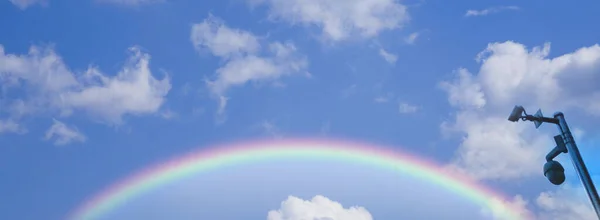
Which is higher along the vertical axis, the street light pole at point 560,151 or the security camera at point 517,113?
the security camera at point 517,113

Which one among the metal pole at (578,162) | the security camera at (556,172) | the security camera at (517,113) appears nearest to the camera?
the metal pole at (578,162)

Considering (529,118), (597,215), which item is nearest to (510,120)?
(529,118)

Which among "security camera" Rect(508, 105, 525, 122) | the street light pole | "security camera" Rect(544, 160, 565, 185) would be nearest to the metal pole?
the street light pole

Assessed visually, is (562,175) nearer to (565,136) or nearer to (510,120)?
(565,136)

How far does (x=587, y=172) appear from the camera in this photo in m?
7.61

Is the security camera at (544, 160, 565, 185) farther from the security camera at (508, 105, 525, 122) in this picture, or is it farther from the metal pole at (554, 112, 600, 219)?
the security camera at (508, 105, 525, 122)

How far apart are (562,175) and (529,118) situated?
43.7 inches

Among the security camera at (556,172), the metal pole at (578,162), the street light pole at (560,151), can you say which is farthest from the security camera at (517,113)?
the security camera at (556,172)

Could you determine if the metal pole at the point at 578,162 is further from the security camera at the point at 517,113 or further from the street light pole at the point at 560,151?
the security camera at the point at 517,113

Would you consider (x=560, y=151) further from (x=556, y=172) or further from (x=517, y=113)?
(x=517, y=113)

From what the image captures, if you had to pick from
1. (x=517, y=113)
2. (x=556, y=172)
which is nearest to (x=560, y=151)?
(x=556, y=172)

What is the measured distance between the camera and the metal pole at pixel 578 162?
7.31 metres

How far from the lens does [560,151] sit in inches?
318

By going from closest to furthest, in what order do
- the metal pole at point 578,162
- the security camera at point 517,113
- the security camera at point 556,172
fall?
1. the metal pole at point 578,162
2. the security camera at point 556,172
3. the security camera at point 517,113
